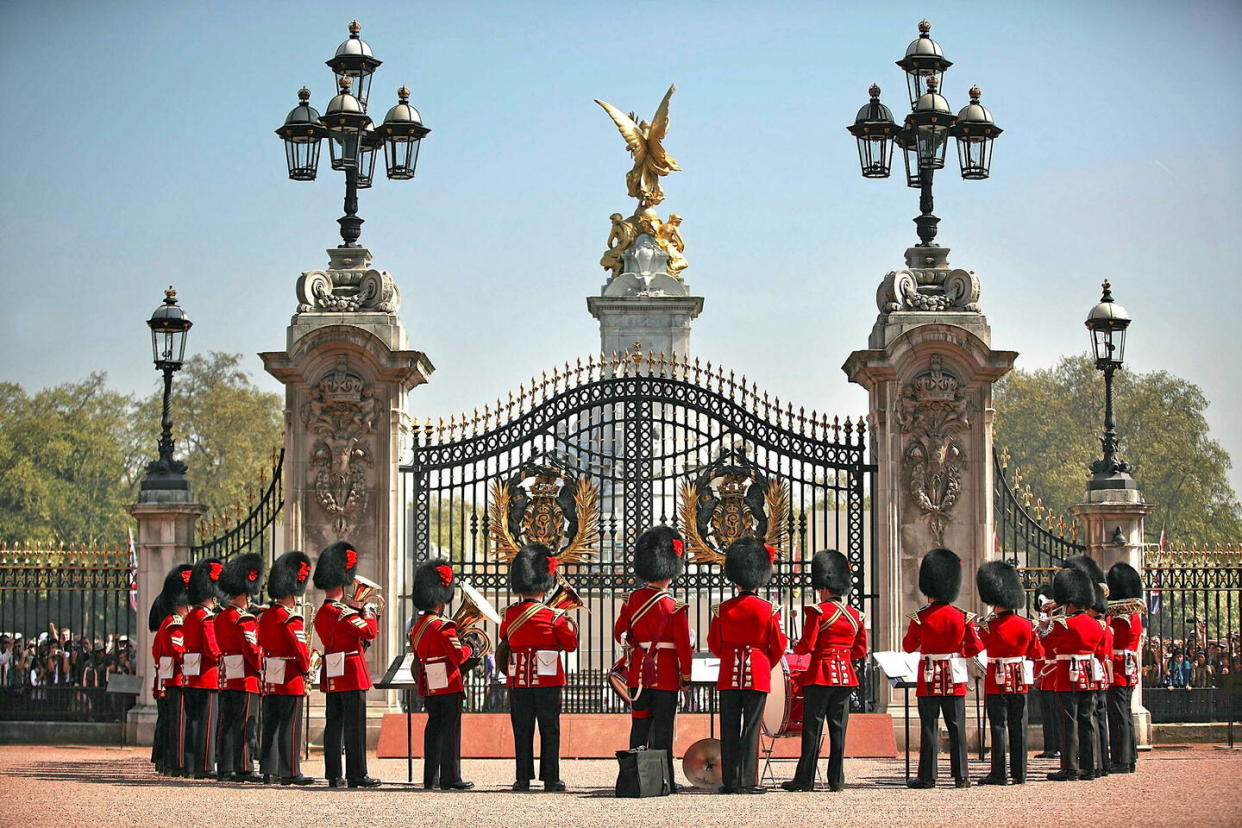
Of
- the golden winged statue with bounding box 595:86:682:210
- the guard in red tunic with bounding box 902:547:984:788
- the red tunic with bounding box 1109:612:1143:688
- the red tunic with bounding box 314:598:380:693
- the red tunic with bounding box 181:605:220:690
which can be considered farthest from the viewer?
the golden winged statue with bounding box 595:86:682:210

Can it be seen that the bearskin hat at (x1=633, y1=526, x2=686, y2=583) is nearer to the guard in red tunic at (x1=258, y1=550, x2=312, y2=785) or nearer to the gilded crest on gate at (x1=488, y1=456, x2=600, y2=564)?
the guard in red tunic at (x1=258, y1=550, x2=312, y2=785)

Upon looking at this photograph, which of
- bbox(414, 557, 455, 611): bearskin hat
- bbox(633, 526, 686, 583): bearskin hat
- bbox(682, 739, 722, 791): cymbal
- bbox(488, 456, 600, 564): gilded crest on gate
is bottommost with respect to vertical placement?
bbox(682, 739, 722, 791): cymbal

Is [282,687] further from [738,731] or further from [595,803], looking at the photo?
[738,731]

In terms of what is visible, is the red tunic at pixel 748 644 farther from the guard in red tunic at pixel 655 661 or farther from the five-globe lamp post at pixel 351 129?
the five-globe lamp post at pixel 351 129

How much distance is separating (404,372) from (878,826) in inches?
310

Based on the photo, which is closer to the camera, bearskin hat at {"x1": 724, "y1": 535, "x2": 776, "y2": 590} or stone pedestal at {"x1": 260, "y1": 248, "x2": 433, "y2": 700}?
bearskin hat at {"x1": 724, "y1": 535, "x2": 776, "y2": 590}

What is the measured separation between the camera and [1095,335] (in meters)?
18.5

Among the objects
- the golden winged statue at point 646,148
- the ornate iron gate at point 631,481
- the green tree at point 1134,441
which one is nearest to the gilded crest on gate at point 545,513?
the ornate iron gate at point 631,481

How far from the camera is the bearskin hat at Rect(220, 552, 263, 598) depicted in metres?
15.0

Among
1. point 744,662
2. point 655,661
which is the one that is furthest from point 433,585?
point 744,662

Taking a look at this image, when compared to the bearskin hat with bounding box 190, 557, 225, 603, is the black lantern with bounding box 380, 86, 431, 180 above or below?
above

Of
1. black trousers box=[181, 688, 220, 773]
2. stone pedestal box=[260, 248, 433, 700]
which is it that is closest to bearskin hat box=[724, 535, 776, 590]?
black trousers box=[181, 688, 220, 773]

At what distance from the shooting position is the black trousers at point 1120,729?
15.8 m

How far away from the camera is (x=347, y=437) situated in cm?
1812
